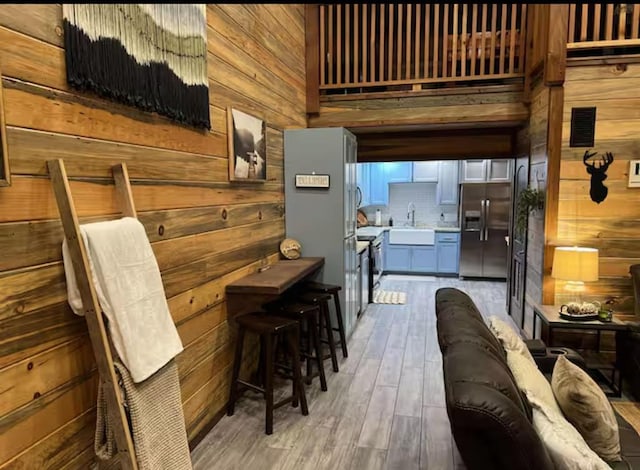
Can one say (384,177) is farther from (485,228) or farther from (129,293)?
(129,293)

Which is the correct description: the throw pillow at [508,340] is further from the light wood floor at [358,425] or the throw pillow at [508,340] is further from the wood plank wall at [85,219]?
the wood plank wall at [85,219]

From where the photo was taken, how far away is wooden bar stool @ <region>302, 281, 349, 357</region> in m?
3.80

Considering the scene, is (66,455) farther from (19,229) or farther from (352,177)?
(352,177)

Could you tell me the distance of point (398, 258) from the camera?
26.3 feet

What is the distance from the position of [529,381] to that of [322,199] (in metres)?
2.57

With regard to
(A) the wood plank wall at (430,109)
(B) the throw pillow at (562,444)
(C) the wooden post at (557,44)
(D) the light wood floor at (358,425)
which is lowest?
(D) the light wood floor at (358,425)

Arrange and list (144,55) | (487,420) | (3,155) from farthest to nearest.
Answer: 1. (144,55)
2. (3,155)
3. (487,420)

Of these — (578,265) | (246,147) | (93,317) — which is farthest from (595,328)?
(93,317)

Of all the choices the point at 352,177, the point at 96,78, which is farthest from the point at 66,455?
the point at 352,177

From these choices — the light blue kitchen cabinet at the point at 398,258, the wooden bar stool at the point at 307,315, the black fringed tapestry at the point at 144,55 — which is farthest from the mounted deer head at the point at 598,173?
the light blue kitchen cabinet at the point at 398,258

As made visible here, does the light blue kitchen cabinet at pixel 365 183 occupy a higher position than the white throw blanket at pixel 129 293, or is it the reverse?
the light blue kitchen cabinet at pixel 365 183

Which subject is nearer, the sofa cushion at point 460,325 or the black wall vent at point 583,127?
the sofa cushion at point 460,325

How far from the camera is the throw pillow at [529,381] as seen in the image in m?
1.77

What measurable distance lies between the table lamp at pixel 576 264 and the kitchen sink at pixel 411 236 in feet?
14.3
